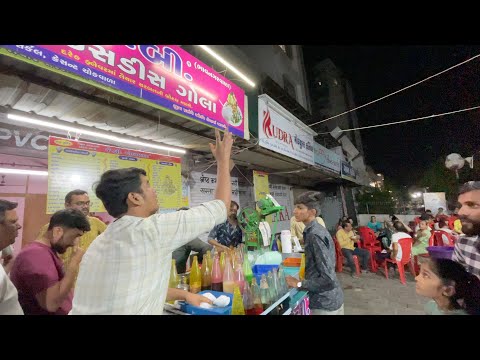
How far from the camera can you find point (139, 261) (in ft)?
3.87

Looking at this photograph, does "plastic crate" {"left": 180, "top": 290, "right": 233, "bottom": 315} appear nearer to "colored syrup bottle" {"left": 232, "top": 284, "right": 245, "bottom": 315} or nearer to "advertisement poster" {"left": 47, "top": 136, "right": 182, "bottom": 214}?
"colored syrup bottle" {"left": 232, "top": 284, "right": 245, "bottom": 315}

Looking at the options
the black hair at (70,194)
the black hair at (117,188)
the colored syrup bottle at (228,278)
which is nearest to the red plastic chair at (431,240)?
the colored syrup bottle at (228,278)

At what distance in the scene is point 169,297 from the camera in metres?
1.87

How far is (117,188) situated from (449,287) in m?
2.24

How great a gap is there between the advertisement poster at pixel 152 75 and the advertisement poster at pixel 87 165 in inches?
45.0

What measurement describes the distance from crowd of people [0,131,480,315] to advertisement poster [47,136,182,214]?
3.09 ft

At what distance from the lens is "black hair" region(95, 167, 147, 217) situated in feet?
4.35

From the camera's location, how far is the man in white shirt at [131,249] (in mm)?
1166

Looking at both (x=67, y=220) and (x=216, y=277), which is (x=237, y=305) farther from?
(x=67, y=220)

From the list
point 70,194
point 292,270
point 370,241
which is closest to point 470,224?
point 292,270

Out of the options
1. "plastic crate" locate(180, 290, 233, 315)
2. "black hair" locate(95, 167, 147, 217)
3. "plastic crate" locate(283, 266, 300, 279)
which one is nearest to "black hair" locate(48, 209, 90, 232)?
"black hair" locate(95, 167, 147, 217)
